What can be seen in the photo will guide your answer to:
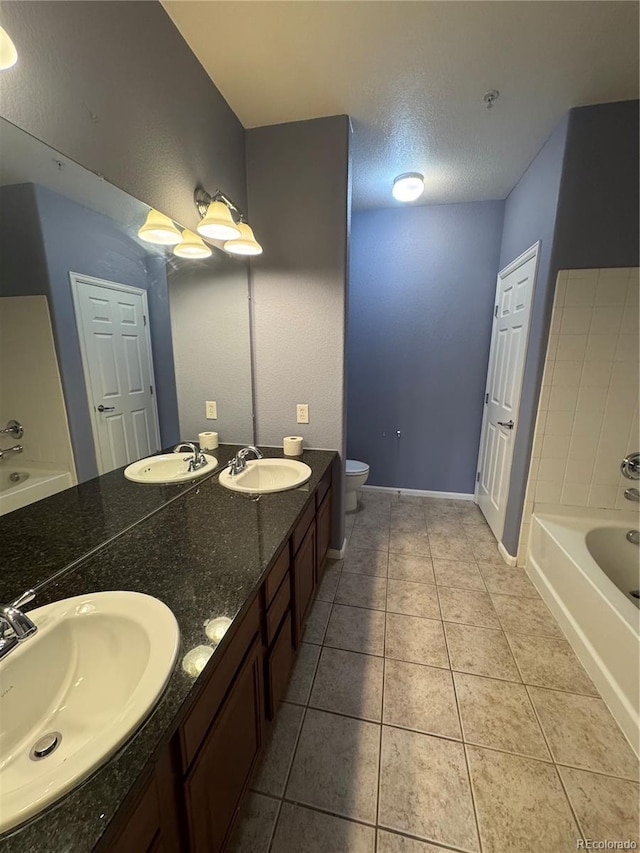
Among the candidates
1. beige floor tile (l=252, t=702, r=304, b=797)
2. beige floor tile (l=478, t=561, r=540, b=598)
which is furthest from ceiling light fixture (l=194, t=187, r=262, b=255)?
beige floor tile (l=478, t=561, r=540, b=598)

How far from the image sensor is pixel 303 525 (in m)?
1.52

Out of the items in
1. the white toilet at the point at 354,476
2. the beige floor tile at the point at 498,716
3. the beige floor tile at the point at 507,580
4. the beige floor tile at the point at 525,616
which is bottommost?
the beige floor tile at the point at 498,716

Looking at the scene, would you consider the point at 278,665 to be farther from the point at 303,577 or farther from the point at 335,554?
the point at 335,554

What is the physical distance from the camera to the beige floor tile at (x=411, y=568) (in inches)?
86.7

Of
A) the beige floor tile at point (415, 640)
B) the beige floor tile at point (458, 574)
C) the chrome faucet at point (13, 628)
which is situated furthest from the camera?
the beige floor tile at point (458, 574)

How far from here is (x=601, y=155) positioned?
1.76m

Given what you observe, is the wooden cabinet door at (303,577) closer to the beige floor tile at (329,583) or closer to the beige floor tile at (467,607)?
the beige floor tile at (329,583)

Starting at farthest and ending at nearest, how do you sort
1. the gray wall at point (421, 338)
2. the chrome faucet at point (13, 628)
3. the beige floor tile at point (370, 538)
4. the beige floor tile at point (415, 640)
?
the gray wall at point (421, 338) → the beige floor tile at point (370, 538) → the beige floor tile at point (415, 640) → the chrome faucet at point (13, 628)

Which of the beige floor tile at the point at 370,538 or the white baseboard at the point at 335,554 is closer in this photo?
the white baseboard at the point at 335,554

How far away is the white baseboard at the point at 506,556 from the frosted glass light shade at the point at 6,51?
308 cm

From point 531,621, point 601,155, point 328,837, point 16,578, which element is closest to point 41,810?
point 16,578

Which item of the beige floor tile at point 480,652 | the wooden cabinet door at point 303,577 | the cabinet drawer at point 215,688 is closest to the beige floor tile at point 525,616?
the beige floor tile at point 480,652

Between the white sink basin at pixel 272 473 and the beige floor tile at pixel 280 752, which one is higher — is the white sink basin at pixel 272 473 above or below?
above

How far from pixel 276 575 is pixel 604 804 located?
1.28 meters
